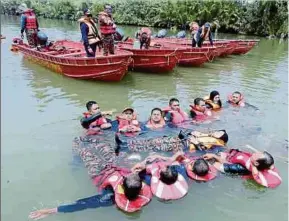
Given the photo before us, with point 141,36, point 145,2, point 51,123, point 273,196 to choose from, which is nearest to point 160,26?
point 145,2

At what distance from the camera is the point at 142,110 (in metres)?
8.71

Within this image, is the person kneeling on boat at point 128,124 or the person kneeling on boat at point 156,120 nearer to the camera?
the person kneeling on boat at point 128,124

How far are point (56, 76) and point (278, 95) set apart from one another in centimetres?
659

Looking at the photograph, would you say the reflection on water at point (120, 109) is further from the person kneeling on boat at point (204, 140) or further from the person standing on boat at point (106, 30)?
the person standing on boat at point (106, 30)

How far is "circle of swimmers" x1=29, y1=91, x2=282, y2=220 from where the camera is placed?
460 cm

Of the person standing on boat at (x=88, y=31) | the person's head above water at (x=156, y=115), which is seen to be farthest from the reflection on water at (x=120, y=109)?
the person standing on boat at (x=88, y=31)

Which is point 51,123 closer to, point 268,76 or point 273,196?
point 273,196

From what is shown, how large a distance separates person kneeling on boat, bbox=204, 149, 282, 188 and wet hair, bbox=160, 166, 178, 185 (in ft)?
3.50

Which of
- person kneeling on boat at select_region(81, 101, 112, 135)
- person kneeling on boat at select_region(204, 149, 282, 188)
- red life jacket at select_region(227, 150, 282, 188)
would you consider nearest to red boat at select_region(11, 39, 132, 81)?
person kneeling on boat at select_region(81, 101, 112, 135)

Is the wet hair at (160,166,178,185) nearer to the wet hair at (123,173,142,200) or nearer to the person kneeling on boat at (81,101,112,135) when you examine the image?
the wet hair at (123,173,142,200)

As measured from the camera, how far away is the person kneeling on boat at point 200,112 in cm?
789

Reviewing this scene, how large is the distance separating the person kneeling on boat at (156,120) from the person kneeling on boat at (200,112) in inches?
40.8

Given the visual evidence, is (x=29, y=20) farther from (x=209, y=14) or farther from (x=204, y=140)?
(x=209, y=14)

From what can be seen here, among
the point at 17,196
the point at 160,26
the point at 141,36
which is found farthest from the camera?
the point at 160,26
